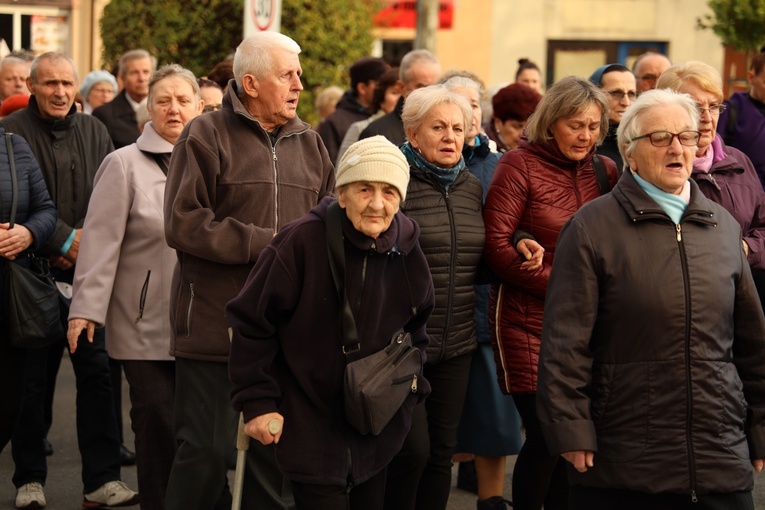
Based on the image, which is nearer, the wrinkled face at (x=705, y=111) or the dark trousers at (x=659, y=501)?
the dark trousers at (x=659, y=501)

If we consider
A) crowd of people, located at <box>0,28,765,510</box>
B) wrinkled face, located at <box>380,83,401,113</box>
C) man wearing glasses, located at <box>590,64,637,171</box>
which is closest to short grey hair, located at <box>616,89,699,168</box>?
crowd of people, located at <box>0,28,765,510</box>

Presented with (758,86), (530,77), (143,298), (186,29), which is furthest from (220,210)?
(186,29)

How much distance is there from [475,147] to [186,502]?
227 centimetres

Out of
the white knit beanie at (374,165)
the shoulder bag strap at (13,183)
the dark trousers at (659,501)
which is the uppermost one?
the white knit beanie at (374,165)

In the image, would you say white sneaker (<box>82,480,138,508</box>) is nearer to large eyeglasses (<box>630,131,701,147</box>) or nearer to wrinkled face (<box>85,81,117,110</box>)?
large eyeglasses (<box>630,131,701,147</box>)

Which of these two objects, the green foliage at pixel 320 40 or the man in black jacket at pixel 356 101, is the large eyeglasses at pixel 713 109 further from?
the green foliage at pixel 320 40

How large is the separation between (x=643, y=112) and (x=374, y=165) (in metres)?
0.98

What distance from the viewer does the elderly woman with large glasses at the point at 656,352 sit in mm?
4422

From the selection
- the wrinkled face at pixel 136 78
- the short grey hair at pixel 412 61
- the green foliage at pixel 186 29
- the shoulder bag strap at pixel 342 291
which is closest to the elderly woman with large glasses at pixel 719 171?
the shoulder bag strap at pixel 342 291

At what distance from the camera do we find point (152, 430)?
19.9ft

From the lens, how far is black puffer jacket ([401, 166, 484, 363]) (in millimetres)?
5781

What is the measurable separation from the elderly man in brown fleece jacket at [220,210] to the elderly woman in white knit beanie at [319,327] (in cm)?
A: 74

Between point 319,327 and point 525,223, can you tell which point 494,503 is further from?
point 319,327

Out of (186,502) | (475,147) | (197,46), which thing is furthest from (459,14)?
(186,502)
